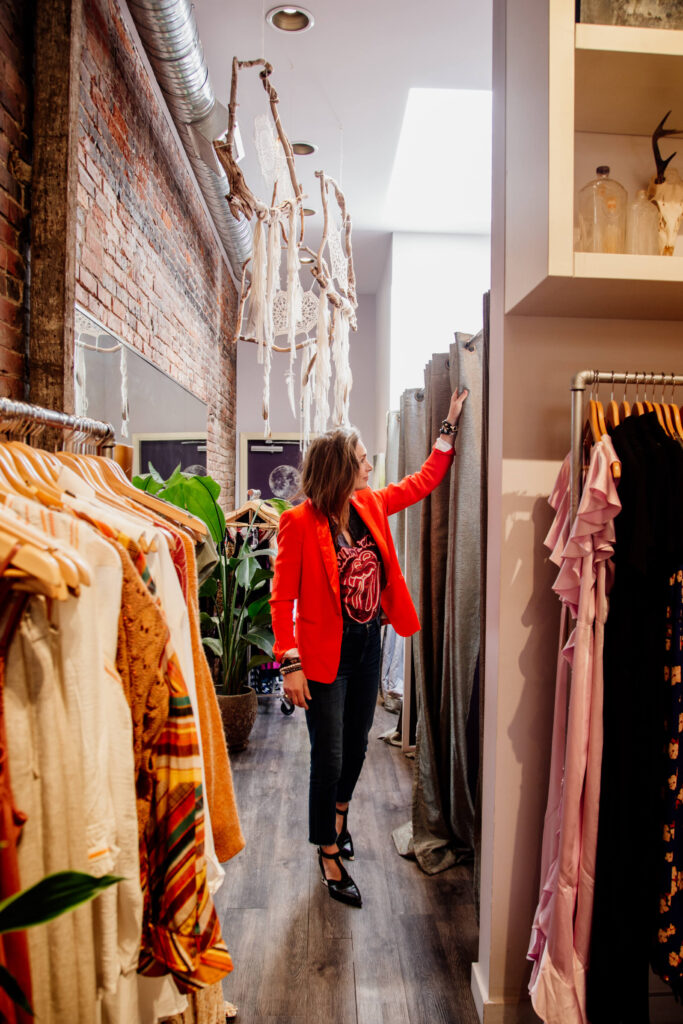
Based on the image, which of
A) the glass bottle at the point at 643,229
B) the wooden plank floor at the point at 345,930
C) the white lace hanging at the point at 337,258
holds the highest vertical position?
the white lace hanging at the point at 337,258

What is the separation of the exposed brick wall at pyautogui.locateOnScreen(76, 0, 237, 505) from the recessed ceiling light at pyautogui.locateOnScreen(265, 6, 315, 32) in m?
0.60

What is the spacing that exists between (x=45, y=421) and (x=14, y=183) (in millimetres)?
996

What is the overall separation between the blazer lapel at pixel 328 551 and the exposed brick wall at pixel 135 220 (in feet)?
3.11

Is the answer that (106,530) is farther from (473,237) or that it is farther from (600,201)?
(473,237)

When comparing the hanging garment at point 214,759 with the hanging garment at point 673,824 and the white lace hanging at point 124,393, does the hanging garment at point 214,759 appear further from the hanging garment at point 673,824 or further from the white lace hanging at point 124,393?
the white lace hanging at point 124,393

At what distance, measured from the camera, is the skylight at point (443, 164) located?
3.68m

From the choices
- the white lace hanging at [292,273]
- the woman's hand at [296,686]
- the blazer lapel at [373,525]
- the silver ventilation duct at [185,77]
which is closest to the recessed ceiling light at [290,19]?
the silver ventilation duct at [185,77]

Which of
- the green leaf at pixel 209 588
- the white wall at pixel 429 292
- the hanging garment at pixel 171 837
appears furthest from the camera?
the white wall at pixel 429 292

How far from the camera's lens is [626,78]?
55.0 inches

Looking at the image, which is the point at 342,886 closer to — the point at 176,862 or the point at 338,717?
the point at 338,717

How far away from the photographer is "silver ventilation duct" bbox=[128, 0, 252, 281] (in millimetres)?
2557

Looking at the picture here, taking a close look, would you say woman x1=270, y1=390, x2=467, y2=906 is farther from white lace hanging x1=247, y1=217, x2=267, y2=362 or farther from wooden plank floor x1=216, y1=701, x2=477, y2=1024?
white lace hanging x1=247, y1=217, x2=267, y2=362

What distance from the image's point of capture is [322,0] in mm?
2746

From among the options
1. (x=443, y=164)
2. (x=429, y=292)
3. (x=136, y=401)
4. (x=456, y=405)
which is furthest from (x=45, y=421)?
(x=429, y=292)
